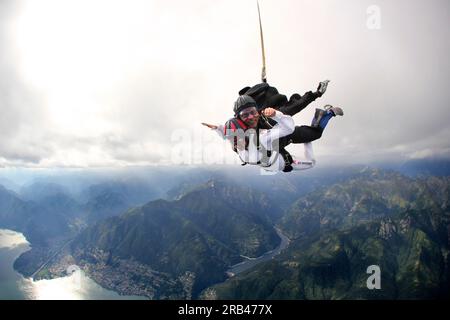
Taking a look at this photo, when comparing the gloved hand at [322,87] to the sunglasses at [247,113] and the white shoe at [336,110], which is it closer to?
the white shoe at [336,110]

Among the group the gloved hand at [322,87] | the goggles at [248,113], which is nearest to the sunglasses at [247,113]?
the goggles at [248,113]

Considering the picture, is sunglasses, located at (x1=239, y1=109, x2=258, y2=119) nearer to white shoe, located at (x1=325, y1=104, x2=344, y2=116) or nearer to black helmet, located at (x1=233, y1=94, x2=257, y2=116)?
black helmet, located at (x1=233, y1=94, x2=257, y2=116)

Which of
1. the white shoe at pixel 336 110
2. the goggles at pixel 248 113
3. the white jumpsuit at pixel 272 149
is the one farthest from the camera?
the white shoe at pixel 336 110

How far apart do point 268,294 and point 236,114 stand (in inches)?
8241

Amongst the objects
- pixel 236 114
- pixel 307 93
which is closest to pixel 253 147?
pixel 236 114

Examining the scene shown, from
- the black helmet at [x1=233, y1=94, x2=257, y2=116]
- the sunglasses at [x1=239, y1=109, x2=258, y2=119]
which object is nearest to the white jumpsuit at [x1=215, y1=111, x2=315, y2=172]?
the sunglasses at [x1=239, y1=109, x2=258, y2=119]

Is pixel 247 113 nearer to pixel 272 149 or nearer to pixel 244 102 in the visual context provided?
pixel 244 102

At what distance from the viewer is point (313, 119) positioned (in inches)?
302

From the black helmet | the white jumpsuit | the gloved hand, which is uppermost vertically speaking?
the gloved hand

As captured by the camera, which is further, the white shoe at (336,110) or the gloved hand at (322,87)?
the white shoe at (336,110)

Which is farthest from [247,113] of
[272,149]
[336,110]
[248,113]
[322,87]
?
[336,110]
